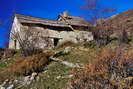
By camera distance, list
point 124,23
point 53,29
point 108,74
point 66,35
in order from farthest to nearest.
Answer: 1. point 124,23
2. point 66,35
3. point 53,29
4. point 108,74

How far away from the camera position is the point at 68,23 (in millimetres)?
21609

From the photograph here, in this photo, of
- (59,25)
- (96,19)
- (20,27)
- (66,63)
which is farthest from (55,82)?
(59,25)

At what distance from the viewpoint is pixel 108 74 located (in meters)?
4.88

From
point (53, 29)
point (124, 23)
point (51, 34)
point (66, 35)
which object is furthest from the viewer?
point (124, 23)

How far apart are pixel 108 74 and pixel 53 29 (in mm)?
16011

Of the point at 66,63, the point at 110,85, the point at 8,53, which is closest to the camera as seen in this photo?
the point at 110,85

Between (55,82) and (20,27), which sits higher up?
(20,27)

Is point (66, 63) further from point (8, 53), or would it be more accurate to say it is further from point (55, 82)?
point (8, 53)

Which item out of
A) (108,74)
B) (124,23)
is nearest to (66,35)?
(124,23)

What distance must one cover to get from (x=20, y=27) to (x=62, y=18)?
23.2 feet

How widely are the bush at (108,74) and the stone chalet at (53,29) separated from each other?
13.6 metres

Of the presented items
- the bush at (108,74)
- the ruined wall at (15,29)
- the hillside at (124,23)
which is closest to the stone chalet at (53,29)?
the ruined wall at (15,29)

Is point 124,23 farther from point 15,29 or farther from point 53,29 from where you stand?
point 15,29

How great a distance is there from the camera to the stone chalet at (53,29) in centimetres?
1895
